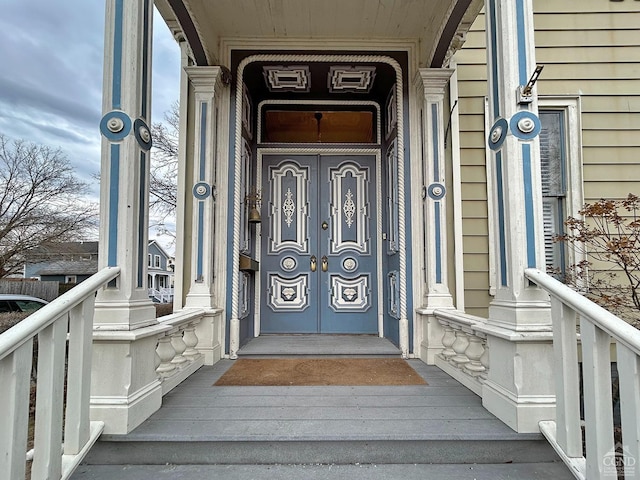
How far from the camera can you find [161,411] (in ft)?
6.22

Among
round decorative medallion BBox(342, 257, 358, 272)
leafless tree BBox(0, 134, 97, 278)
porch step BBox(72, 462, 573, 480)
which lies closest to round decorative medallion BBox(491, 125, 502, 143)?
porch step BBox(72, 462, 573, 480)

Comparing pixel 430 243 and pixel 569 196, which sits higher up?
pixel 569 196

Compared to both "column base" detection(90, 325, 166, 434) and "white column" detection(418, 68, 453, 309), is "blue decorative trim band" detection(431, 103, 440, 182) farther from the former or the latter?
"column base" detection(90, 325, 166, 434)

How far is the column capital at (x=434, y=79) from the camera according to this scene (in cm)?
305

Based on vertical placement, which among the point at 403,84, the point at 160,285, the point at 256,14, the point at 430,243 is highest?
the point at 256,14

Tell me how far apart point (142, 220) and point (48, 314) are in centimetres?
70

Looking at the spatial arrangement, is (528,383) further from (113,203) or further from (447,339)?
(113,203)

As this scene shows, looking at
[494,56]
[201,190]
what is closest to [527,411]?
[494,56]

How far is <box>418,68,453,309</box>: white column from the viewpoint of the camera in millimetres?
3018

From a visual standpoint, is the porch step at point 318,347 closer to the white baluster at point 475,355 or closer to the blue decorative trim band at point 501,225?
the white baluster at point 475,355

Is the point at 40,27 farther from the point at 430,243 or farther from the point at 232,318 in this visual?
the point at 430,243

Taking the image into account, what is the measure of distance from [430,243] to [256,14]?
2.28 m

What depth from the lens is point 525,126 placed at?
1.81 metres

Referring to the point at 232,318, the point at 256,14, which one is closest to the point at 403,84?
the point at 256,14
